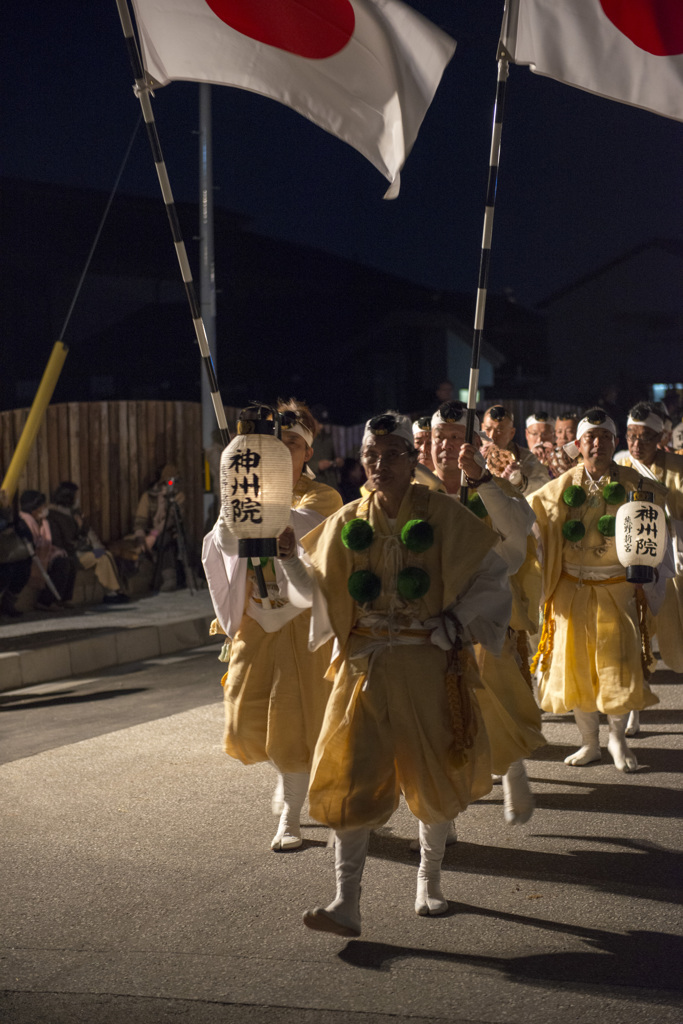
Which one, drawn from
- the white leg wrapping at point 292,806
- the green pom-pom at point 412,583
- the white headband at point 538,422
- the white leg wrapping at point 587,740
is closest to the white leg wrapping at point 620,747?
the white leg wrapping at point 587,740

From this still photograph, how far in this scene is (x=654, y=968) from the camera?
3.91m

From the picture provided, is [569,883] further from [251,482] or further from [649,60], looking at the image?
[649,60]

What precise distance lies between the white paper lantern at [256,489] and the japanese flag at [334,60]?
175 centimetres

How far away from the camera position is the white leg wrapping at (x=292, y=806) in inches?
210

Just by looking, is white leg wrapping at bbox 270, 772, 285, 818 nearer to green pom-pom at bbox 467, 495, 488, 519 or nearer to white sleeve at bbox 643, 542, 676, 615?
green pom-pom at bbox 467, 495, 488, 519

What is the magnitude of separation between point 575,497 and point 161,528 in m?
9.19

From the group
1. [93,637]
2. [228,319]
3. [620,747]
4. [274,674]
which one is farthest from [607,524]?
[228,319]

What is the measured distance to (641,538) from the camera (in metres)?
6.17

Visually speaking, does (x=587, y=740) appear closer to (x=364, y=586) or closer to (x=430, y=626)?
(x=430, y=626)

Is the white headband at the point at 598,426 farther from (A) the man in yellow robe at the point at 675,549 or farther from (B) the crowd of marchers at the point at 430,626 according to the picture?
(A) the man in yellow robe at the point at 675,549

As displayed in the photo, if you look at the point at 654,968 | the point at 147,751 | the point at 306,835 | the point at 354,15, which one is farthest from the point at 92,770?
the point at 354,15

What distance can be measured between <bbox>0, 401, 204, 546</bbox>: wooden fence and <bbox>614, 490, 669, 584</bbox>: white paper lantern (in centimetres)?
928

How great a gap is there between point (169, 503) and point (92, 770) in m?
8.50

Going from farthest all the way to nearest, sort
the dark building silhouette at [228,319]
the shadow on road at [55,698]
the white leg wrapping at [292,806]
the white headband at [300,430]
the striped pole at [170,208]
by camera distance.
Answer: the dark building silhouette at [228,319], the shadow on road at [55,698], the white headband at [300,430], the white leg wrapping at [292,806], the striped pole at [170,208]
